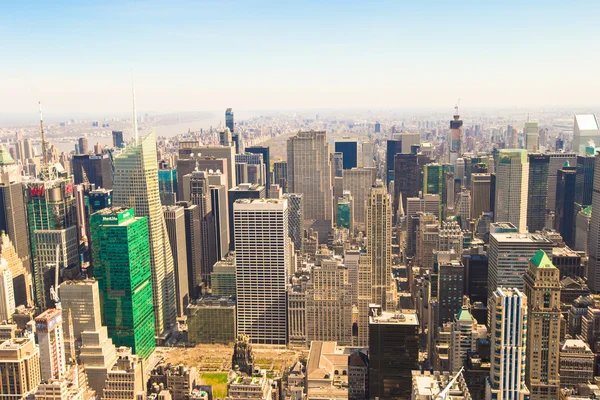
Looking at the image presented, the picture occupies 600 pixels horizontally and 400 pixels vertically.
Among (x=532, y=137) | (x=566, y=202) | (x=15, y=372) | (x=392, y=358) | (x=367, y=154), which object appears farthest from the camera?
(x=367, y=154)

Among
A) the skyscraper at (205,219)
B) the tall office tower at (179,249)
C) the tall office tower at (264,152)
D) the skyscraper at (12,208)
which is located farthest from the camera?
the tall office tower at (264,152)

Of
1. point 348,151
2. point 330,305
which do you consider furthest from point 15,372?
point 348,151

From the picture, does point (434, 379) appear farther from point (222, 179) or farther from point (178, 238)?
point (222, 179)

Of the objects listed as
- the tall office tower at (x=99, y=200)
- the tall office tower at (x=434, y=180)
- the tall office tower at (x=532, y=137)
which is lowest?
the tall office tower at (x=434, y=180)

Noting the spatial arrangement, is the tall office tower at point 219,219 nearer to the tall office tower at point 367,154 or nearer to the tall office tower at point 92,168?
the tall office tower at point 92,168

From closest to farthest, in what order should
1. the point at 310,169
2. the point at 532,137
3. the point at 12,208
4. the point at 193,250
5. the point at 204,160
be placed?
the point at 12,208
the point at 193,250
the point at 204,160
the point at 532,137
the point at 310,169

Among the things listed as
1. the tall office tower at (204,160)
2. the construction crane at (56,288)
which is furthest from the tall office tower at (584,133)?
the construction crane at (56,288)

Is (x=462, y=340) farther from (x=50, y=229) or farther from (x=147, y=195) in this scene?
(x=50, y=229)

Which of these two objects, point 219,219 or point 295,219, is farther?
point 295,219

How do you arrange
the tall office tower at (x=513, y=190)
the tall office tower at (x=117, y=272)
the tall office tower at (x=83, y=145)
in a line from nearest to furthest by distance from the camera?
the tall office tower at (x=117, y=272)
the tall office tower at (x=513, y=190)
the tall office tower at (x=83, y=145)
